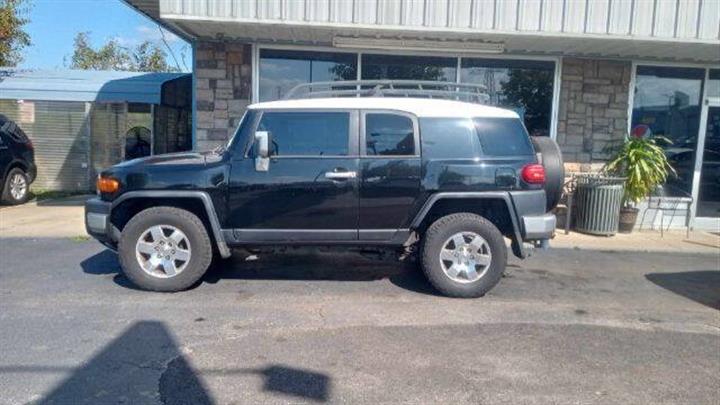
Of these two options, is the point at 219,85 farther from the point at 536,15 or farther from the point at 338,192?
the point at 536,15

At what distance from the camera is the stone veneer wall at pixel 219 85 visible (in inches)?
385

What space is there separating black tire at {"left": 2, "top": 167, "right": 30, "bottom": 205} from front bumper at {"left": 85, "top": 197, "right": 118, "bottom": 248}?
703 centimetres

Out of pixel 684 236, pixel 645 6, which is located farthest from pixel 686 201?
pixel 645 6

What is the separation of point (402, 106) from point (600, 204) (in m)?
5.10

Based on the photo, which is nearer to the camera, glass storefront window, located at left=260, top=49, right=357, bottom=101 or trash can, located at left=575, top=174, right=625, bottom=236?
trash can, located at left=575, top=174, right=625, bottom=236

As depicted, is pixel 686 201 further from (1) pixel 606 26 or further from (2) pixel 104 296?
(2) pixel 104 296

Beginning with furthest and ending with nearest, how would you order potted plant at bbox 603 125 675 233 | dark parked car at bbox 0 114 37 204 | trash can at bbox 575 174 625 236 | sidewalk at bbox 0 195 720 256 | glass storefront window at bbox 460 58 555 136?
dark parked car at bbox 0 114 37 204, glass storefront window at bbox 460 58 555 136, potted plant at bbox 603 125 675 233, trash can at bbox 575 174 625 236, sidewalk at bbox 0 195 720 256

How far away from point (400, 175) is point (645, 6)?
5.12m

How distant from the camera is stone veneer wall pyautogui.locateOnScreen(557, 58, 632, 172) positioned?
10.2 metres

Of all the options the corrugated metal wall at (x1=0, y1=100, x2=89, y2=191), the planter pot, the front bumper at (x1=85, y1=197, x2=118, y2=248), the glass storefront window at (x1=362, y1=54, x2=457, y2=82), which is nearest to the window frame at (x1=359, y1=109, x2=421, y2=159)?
the front bumper at (x1=85, y1=197, x2=118, y2=248)

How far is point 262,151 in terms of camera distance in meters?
5.62

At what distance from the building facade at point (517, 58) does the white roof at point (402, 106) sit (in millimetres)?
2677

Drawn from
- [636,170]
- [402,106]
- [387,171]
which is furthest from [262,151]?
[636,170]

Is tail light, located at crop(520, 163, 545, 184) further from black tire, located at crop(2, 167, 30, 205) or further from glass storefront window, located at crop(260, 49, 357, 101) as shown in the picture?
black tire, located at crop(2, 167, 30, 205)
